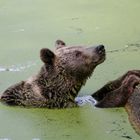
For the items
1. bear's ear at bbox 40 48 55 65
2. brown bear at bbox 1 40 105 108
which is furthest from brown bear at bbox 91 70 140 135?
bear's ear at bbox 40 48 55 65

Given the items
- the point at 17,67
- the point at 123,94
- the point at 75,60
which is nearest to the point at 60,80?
the point at 75,60

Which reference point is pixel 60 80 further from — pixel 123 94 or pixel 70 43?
pixel 70 43

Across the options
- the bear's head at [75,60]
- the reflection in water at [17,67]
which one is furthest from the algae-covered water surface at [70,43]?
the bear's head at [75,60]

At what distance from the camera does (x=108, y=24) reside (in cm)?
848

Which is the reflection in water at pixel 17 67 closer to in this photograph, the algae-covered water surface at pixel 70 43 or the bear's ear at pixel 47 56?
the algae-covered water surface at pixel 70 43

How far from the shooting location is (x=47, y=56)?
5426 mm

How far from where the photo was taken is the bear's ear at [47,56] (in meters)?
5.39

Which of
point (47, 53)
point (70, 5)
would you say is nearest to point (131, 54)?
point (47, 53)

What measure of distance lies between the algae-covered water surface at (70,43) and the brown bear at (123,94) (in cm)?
8

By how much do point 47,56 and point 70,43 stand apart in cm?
217

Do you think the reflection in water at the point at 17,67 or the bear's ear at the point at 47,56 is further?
the reflection in water at the point at 17,67

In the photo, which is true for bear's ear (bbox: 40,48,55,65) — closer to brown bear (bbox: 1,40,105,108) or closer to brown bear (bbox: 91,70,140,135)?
brown bear (bbox: 1,40,105,108)

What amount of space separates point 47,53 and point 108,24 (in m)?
3.19

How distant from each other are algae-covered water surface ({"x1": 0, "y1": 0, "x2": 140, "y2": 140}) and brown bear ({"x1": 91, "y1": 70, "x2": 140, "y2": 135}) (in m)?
0.08
